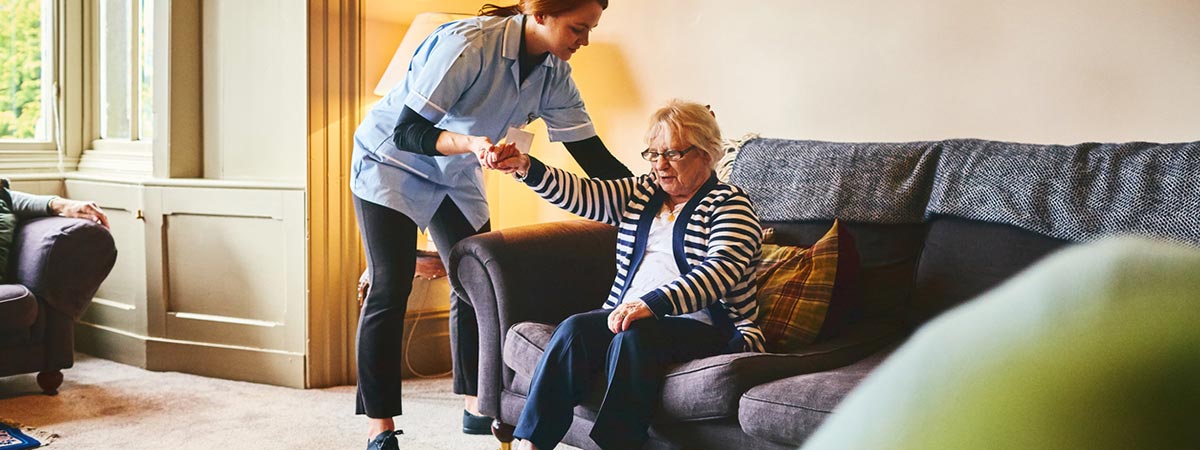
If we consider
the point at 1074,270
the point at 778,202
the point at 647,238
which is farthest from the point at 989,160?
the point at 1074,270

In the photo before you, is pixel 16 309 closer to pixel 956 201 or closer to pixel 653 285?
pixel 653 285

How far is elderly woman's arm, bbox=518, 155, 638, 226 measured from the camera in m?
2.17

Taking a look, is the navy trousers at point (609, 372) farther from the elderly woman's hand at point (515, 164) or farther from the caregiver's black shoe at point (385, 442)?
the caregiver's black shoe at point (385, 442)

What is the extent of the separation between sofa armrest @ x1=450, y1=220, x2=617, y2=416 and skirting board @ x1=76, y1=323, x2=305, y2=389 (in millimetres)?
1158

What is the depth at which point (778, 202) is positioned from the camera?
7.84 ft

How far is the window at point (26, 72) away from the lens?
3.90 metres

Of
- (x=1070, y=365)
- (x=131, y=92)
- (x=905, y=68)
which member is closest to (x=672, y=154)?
(x=905, y=68)

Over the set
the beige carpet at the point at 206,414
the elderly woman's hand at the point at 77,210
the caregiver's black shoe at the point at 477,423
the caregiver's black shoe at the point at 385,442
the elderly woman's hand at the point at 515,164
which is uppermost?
the elderly woman's hand at the point at 515,164

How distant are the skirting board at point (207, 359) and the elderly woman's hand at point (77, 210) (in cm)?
48

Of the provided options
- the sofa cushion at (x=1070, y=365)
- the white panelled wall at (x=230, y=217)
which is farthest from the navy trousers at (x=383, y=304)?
the sofa cushion at (x=1070, y=365)

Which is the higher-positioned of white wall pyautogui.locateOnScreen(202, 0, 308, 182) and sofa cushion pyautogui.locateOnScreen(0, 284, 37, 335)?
white wall pyautogui.locateOnScreen(202, 0, 308, 182)

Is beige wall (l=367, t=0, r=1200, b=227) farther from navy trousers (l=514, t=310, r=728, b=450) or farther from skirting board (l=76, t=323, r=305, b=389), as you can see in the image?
skirting board (l=76, t=323, r=305, b=389)

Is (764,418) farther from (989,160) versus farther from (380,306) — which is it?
(380,306)

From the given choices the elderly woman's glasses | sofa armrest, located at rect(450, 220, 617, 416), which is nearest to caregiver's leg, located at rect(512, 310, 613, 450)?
sofa armrest, located at rect(450, 220, 617, 416)
